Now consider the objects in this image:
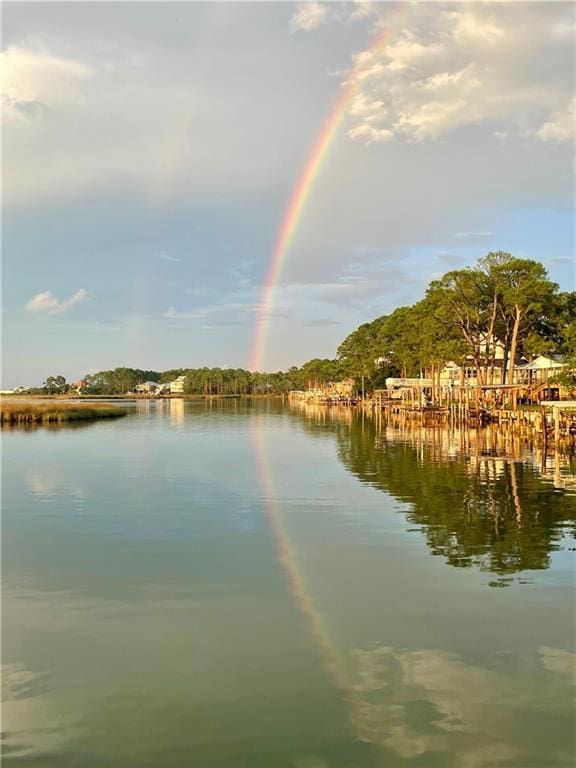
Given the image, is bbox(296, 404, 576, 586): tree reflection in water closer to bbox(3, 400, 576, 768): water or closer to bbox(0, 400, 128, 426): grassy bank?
bbox(3, 400, 576, 768): water

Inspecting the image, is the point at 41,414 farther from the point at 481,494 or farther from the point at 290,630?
the point at 290,630

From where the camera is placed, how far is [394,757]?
6844 mm

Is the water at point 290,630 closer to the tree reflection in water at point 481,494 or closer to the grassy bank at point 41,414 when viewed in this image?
the tree reflection in water at point 481,494

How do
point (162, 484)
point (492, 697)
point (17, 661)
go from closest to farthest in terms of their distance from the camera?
point (492, 697)
point (17, 661)
point (162, 484)

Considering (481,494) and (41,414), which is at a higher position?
(41,414)

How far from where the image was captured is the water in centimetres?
722

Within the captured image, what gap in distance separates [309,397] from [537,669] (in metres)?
160

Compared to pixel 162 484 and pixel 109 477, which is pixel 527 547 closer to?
pixel 162 484

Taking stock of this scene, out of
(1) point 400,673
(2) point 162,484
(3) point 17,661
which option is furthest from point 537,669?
(2) point 162,484

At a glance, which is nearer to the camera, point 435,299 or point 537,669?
point 537,669

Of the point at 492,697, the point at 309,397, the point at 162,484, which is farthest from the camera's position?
the point at 309,397

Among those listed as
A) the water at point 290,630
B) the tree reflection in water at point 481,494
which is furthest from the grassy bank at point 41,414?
the water at point 290,630

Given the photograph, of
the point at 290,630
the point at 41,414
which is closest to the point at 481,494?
the point at 290,630

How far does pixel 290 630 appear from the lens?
1035cm
